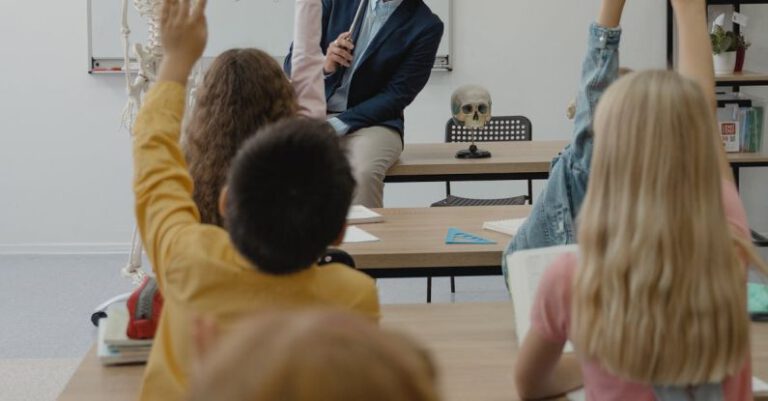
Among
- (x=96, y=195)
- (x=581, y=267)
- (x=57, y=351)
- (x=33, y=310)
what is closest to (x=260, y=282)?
(x=581, y=267)

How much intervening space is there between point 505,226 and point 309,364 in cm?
254

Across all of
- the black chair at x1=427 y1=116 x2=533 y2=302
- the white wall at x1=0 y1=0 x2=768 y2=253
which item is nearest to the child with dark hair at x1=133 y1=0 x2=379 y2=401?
the black chair at x1=427 y1=116 x2=533 y2=302

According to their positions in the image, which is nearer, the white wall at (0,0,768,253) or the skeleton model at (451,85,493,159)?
the skeleton model at (451,85,493,159)

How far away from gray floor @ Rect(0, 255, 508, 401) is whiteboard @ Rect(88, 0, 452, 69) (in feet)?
3.75

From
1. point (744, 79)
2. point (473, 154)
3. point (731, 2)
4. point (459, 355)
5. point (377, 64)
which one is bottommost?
point (459, 355)

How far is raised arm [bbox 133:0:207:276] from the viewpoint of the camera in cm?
154

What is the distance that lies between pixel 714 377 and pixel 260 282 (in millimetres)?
594

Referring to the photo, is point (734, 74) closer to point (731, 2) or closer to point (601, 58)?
point (731, 2)

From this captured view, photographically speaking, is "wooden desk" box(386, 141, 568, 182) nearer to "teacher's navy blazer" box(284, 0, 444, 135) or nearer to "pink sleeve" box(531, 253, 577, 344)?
"teacher's navy blazer" box(284, 0, 444, 135)

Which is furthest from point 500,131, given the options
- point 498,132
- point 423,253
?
point 423,253

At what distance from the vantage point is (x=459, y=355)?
2.02 m

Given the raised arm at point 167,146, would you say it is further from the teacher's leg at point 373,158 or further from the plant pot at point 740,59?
the plant pot at point 740,59

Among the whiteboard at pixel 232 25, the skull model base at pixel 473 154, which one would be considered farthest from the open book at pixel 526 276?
the whiteboard at pixel 232 25

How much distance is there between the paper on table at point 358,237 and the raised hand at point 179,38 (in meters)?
1.29
